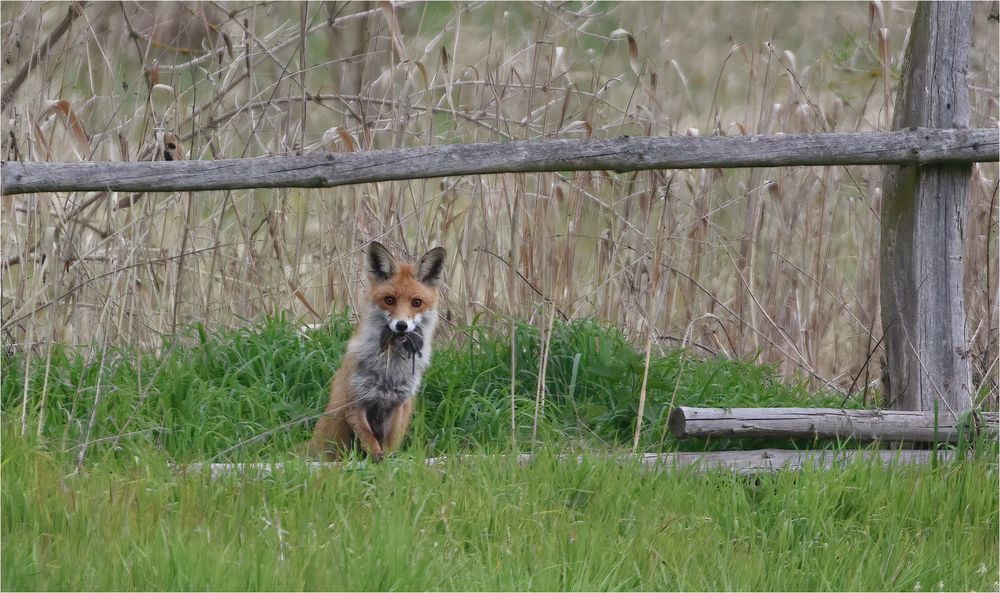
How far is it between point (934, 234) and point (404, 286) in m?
2.54

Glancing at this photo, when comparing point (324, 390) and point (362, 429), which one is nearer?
point (362, 429)

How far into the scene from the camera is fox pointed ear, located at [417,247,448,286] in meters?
4.97

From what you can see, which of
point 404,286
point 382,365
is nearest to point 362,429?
point 382,365

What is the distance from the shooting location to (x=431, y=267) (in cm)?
507

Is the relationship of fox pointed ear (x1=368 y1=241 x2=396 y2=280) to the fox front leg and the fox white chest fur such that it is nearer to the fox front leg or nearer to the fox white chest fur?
the fox white chest fur

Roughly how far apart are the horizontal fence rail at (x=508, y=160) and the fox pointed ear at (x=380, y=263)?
437mm

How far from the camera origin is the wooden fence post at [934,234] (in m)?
4.85

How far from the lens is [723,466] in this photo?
14.4 ft

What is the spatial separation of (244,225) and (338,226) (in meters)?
0.55

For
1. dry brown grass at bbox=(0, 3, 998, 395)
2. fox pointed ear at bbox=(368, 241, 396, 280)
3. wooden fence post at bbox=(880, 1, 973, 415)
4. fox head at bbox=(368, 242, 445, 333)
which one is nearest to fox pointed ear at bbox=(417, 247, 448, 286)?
fox head at bbox=(368, 242, 445, 333)

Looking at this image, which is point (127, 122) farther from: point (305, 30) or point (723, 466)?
point (723, 466)

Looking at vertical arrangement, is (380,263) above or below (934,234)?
below

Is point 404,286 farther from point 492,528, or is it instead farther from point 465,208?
point 492,528

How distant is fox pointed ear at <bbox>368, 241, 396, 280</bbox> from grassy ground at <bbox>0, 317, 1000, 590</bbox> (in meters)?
0.63
